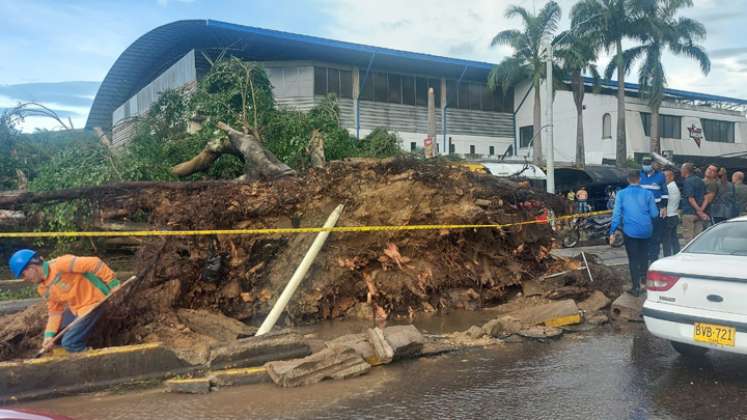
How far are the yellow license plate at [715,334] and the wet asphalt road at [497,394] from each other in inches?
14.7

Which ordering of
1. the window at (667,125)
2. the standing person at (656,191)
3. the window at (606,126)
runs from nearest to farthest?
1. the standing person at (656,191)
2. the window at (606,126)
3. the window at (667,125)

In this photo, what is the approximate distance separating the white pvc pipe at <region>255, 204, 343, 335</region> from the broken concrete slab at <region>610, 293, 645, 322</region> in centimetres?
369

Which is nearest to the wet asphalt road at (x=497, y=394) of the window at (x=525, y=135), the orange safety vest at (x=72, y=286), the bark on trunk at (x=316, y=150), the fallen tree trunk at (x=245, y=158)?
the orange safety vest at (x=72, y=286)

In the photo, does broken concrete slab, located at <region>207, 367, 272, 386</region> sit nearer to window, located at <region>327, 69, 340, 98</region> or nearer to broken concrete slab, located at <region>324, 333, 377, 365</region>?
broken concrete slab, located at <region>324, 333, 377, 365</region>

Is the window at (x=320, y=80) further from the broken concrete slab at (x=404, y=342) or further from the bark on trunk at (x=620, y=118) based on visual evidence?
the broken concrete slab at (x=404, y=342)

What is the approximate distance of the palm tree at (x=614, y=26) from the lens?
3456cm

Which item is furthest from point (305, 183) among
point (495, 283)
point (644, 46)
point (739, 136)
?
point (739, 136)

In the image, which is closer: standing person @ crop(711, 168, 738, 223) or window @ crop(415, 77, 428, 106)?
standing person @ crop(711, 168, 738, 223)

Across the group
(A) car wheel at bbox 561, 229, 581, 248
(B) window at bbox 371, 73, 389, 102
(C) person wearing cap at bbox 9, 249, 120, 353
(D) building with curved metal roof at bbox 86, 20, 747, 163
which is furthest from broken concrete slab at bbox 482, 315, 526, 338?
(B) window at bbox 371, 73, 389, 102

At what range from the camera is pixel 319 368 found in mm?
5164

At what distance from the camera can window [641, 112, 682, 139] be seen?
41094mm

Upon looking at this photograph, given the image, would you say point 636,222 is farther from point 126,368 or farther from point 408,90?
point 408,90

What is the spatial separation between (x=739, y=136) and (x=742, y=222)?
50.1 meters

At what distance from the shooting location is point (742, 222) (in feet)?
18.4
